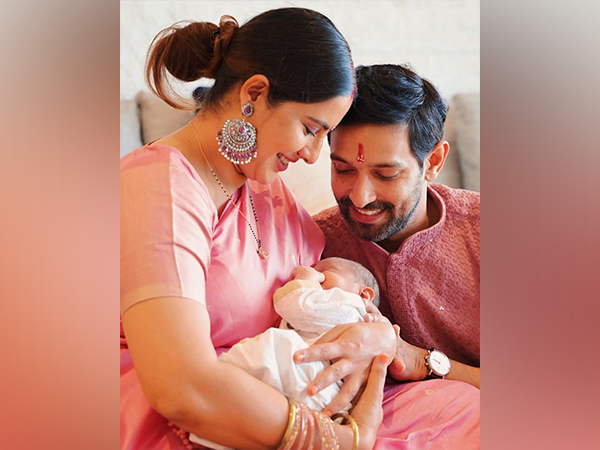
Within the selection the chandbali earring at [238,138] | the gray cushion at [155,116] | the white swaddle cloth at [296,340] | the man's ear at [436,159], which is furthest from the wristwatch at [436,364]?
the gray cushion at [155,116]

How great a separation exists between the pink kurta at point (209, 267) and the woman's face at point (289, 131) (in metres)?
0.10

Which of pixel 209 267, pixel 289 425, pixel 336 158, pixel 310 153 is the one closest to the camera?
pixel 289 425

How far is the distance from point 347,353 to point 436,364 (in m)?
0.33

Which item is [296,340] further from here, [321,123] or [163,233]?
[321,123]

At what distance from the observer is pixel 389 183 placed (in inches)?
68.0

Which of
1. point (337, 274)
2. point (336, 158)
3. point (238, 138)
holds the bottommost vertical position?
point (337, 274)

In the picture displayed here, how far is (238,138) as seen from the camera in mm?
1569

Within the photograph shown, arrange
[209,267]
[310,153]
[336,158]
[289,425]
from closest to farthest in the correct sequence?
[289,425] < [209,267] < [310,153] < [336,158]

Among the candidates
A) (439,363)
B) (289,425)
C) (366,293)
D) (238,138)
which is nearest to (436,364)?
(439,363)
